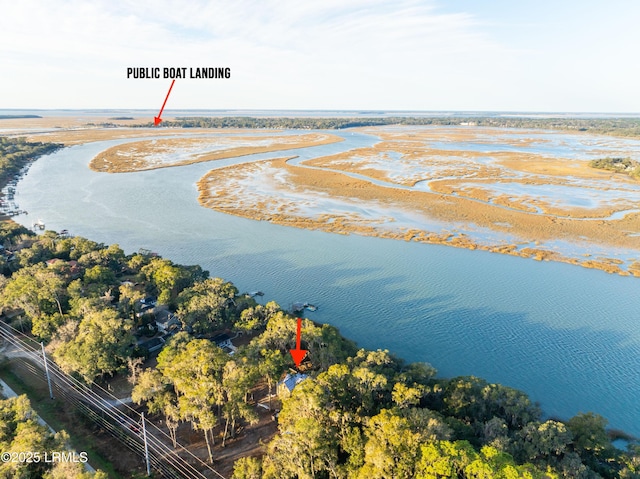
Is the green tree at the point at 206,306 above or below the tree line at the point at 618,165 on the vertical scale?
below

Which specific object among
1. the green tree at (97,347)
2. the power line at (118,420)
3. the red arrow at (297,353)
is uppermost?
the green tree at (97,347)

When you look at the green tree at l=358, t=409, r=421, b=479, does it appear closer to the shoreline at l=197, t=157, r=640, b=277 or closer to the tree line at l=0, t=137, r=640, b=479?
the tree line at l=0, t=137, r=640, b=479

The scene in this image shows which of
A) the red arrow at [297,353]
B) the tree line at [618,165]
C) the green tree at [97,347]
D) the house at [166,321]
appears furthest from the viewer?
the tree line at [618,165]

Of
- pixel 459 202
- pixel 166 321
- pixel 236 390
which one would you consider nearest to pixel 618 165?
pixel 459 202

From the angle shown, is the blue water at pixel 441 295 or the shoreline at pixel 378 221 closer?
the blue water at pixel 441 295

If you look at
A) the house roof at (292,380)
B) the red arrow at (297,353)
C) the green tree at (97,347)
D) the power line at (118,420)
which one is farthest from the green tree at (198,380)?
the red arrow at (297,353)

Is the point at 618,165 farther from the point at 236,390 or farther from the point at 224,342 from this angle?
the point at 236,390

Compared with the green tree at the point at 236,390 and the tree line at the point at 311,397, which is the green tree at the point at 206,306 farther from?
the green tree at the point at 236,390
